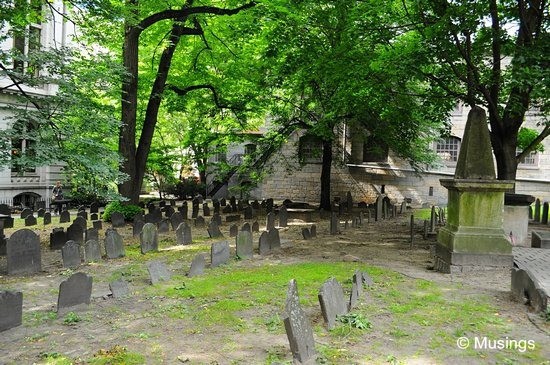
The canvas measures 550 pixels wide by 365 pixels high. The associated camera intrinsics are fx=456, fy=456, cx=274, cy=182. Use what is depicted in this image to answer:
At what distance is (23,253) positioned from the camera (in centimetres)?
878

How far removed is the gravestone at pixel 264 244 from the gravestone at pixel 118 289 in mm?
4385

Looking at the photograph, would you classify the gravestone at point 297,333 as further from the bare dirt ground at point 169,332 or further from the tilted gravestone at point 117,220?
the tilted gravestone at point 117,220

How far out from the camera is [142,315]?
20.2 feet

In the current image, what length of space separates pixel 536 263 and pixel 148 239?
8697mm

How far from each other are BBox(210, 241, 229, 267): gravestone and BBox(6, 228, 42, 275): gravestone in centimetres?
337

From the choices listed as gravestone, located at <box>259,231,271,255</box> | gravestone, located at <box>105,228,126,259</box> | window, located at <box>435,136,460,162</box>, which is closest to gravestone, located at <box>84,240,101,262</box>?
gravestone, located at <box>105,228,126,259</box>

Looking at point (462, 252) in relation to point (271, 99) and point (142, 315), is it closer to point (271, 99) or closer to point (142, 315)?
point (142, 315)

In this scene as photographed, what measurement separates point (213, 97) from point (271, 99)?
2707 mm

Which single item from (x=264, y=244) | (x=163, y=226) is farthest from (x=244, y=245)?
Answer: (x=163, y=226)

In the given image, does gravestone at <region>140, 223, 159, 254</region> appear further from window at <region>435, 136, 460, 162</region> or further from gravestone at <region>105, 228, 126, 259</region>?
window at <region>435, 136, 460, 162</region>

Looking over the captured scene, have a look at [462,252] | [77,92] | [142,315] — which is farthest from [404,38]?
[142,315]

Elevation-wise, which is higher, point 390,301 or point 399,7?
point 399,7

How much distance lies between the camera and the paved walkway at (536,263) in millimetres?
7867

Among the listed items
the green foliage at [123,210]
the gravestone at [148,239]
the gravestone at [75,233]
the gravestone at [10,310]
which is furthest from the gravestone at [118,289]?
the green foliage at [123,210]
